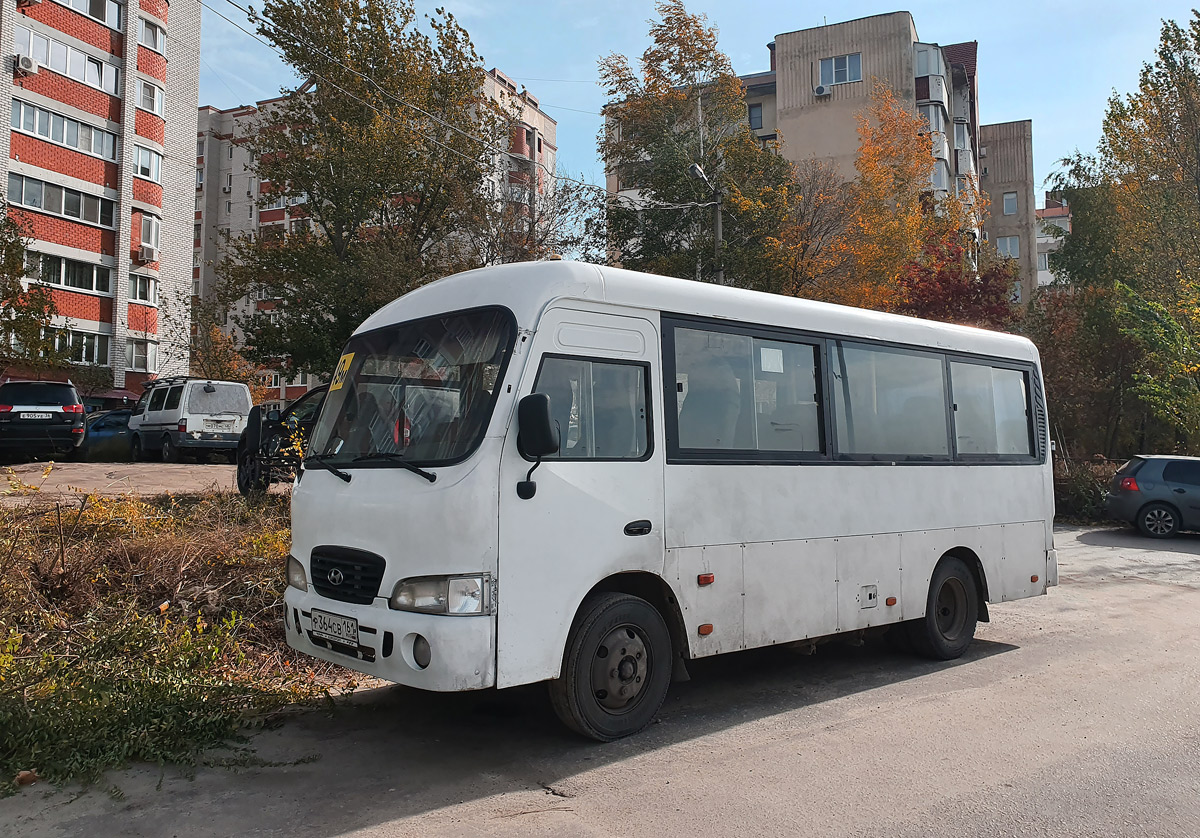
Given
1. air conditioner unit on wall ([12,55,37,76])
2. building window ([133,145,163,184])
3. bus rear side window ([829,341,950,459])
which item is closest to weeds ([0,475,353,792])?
bus rear side window ([829,341,950,459])

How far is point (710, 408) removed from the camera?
6316 mm

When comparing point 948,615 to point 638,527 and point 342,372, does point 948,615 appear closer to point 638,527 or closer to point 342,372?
point 638,527

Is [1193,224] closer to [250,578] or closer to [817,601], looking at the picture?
[817,601]

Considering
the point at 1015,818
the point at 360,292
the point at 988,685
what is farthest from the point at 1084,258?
the point at 1015,818

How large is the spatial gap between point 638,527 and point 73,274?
40740 millimetres

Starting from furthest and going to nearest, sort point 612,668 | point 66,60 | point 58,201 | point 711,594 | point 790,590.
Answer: point 66,60
point 58,201
point 790,590
point 711,594
point 612,668

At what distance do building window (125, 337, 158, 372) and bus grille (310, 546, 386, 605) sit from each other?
134ft

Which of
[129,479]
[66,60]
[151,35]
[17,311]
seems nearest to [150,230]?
[66,60]

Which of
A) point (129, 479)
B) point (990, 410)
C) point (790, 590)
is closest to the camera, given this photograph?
point (790, 590)

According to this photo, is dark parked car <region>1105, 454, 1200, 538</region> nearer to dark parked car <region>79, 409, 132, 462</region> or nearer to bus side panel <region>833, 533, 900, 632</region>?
bus side panel <region>833, 533, 900, 632</region>

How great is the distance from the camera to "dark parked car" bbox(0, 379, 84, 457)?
20.2 metres

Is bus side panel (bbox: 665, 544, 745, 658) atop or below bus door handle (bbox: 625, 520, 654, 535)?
below

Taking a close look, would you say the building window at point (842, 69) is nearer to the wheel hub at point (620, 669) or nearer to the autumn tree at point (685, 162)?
the autumn tree at point (685, 162)

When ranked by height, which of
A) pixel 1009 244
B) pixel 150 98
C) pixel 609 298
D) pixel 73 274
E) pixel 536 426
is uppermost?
pixel 150 98
